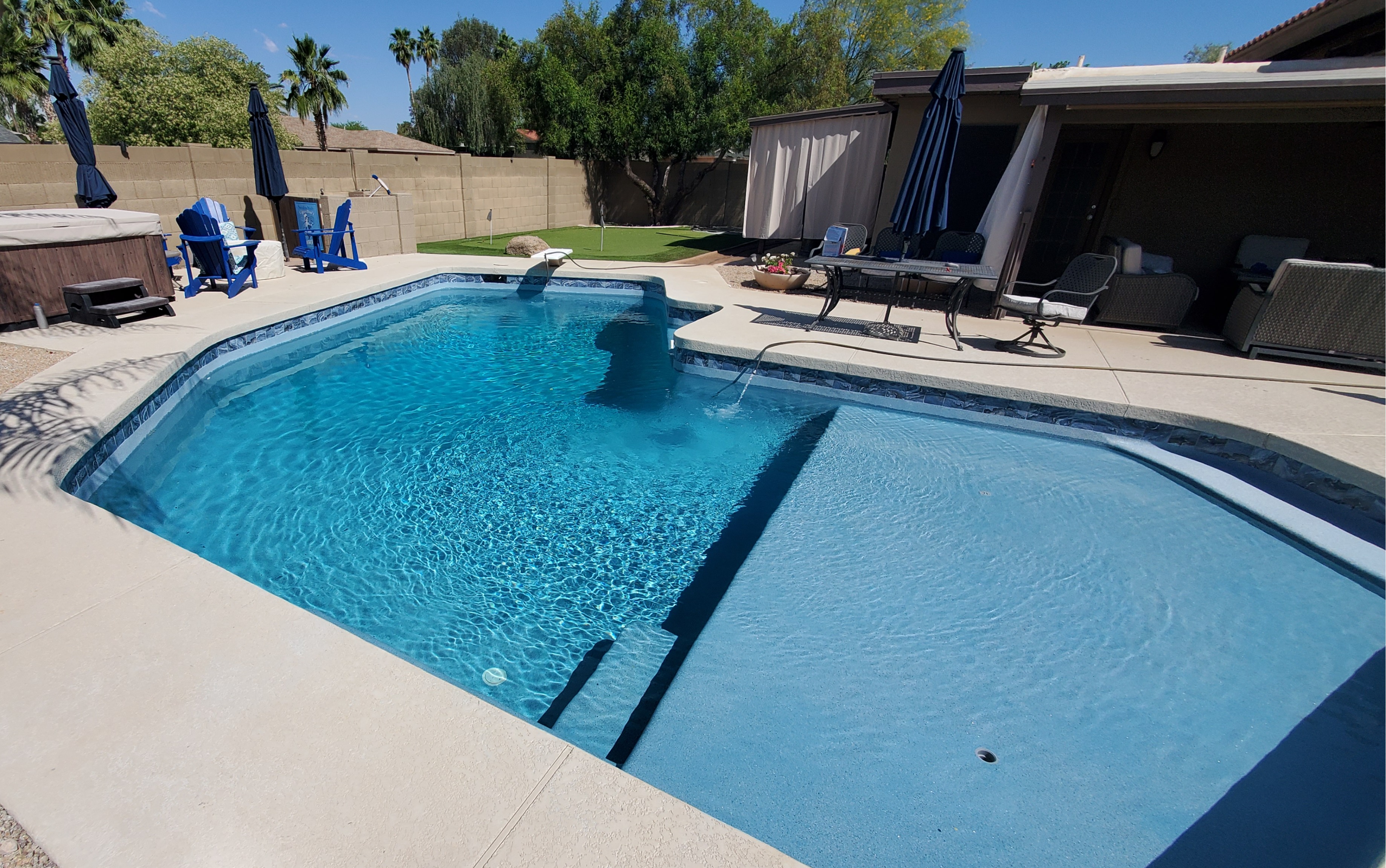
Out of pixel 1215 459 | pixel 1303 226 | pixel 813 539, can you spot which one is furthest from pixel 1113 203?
pixel 813 539

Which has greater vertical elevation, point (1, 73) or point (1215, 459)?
point (1, 73)

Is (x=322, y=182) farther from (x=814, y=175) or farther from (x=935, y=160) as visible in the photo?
(x=935, y=160)

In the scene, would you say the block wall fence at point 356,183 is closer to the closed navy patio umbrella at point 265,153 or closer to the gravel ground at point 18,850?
the closed navy patio umbrella at point 265,153

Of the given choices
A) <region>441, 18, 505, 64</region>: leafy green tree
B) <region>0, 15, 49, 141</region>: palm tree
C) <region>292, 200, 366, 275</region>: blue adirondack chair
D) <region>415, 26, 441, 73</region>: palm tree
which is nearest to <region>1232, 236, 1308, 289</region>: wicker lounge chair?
<region>292, 200, 366, 275</region>: blue adirondack chair

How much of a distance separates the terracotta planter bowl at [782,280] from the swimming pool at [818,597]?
313cm

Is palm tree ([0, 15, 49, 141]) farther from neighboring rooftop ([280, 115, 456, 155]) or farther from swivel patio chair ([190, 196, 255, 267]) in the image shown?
swivel patio chair ([190, 196, 255, 267])

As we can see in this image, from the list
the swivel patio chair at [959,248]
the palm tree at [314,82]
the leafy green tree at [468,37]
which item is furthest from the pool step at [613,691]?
the leafy green tree at [468,37]

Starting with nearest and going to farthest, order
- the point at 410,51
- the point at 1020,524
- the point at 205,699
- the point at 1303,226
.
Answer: the point at 205,699, the point at 1020,524, the point at 1303,226, the point at 410,51

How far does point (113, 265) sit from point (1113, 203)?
11.5 metres

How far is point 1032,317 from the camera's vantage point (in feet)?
18.2

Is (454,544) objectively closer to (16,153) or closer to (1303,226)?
(16,153)

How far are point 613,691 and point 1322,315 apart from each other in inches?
266

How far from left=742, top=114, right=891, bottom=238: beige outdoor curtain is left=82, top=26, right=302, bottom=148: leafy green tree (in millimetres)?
10981

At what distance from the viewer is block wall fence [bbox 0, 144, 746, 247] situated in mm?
7465
